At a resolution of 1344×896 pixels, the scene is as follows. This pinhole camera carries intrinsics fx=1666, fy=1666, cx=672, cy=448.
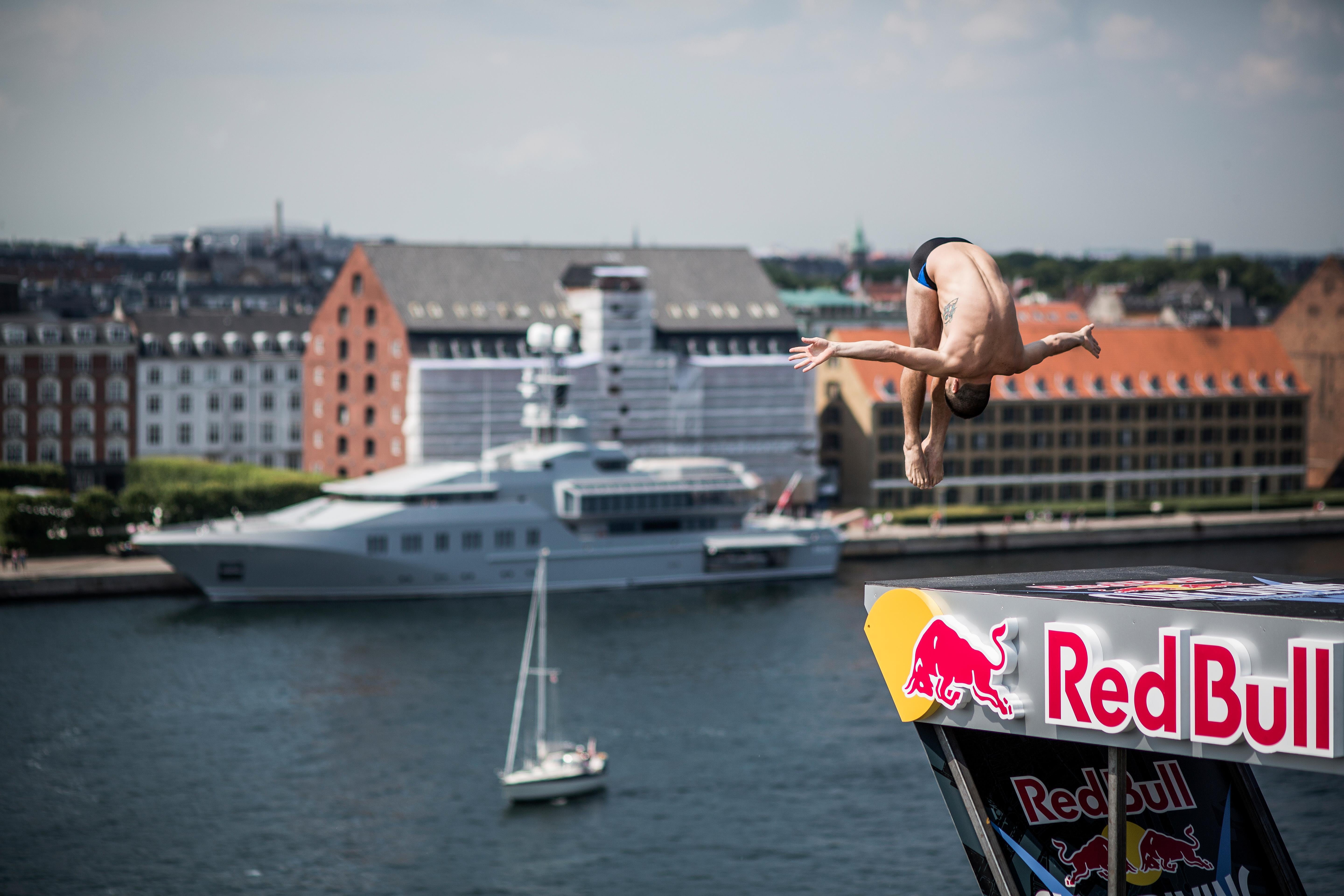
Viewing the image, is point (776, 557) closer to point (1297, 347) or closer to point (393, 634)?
point (393, 634)

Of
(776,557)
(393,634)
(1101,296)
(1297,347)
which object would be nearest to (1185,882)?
(393,634)

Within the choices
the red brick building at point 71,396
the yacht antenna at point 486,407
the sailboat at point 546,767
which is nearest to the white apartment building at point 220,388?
the red brick building at point 71,396

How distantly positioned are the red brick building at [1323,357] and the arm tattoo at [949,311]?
9476 centimetres

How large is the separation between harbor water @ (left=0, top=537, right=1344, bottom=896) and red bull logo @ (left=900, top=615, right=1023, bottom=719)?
1740 centimetres

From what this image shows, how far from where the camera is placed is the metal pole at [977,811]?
1586 cm

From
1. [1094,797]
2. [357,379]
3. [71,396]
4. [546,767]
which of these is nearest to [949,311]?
[1094,797]

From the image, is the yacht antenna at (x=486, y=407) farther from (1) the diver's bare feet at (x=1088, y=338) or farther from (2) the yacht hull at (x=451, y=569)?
(1) the diver's bare feet at (x=1088, y=338)

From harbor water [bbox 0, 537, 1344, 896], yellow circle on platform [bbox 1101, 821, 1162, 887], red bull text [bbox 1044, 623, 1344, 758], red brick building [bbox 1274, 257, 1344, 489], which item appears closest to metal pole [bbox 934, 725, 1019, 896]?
yellow circle on platform [bbox 1101, 821, 1162, 887]

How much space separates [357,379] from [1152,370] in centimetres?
4367

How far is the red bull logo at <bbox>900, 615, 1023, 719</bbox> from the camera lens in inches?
577

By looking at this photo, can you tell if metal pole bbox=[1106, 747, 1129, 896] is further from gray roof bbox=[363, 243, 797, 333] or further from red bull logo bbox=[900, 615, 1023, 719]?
gray roof bbox=[363, 243, 797, 333]

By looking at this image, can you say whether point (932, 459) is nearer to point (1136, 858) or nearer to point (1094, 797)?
point (1094, 797)

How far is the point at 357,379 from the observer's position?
271ft

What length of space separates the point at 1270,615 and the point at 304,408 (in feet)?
251
